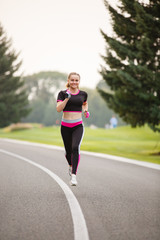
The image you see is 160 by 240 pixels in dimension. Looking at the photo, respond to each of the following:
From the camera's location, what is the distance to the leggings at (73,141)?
22.4ft

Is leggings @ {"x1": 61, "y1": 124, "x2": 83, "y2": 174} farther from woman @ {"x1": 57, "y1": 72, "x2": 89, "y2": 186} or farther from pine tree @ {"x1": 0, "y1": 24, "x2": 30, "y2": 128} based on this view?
pine tree @ {"x1": 0, "y1": 24, "x2": 30, "y2": 128}

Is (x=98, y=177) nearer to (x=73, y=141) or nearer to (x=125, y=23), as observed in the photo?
(x=73, y=141)

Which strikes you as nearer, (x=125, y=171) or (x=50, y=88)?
(x=125, y=171)

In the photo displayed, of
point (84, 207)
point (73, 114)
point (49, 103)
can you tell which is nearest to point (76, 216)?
point (84, 207)

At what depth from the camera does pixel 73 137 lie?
22.7ft

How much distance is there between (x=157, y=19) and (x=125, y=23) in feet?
6.98

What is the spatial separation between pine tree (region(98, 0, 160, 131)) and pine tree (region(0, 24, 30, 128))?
29.0 meters

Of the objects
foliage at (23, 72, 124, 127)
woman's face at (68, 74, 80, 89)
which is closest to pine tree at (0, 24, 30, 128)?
foliage at (23, 72, 124, 127)

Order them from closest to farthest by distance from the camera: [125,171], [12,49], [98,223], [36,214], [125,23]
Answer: [98,223] → [36,214] → [125,171] → [125,23] → [12,49]

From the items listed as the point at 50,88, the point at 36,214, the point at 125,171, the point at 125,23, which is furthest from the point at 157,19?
the point at 50,88

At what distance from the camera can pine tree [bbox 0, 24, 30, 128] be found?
1775 inches

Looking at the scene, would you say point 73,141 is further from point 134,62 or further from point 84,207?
point 134,62

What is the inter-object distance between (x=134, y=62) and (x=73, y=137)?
10787 millimetres

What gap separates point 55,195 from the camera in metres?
5.83
